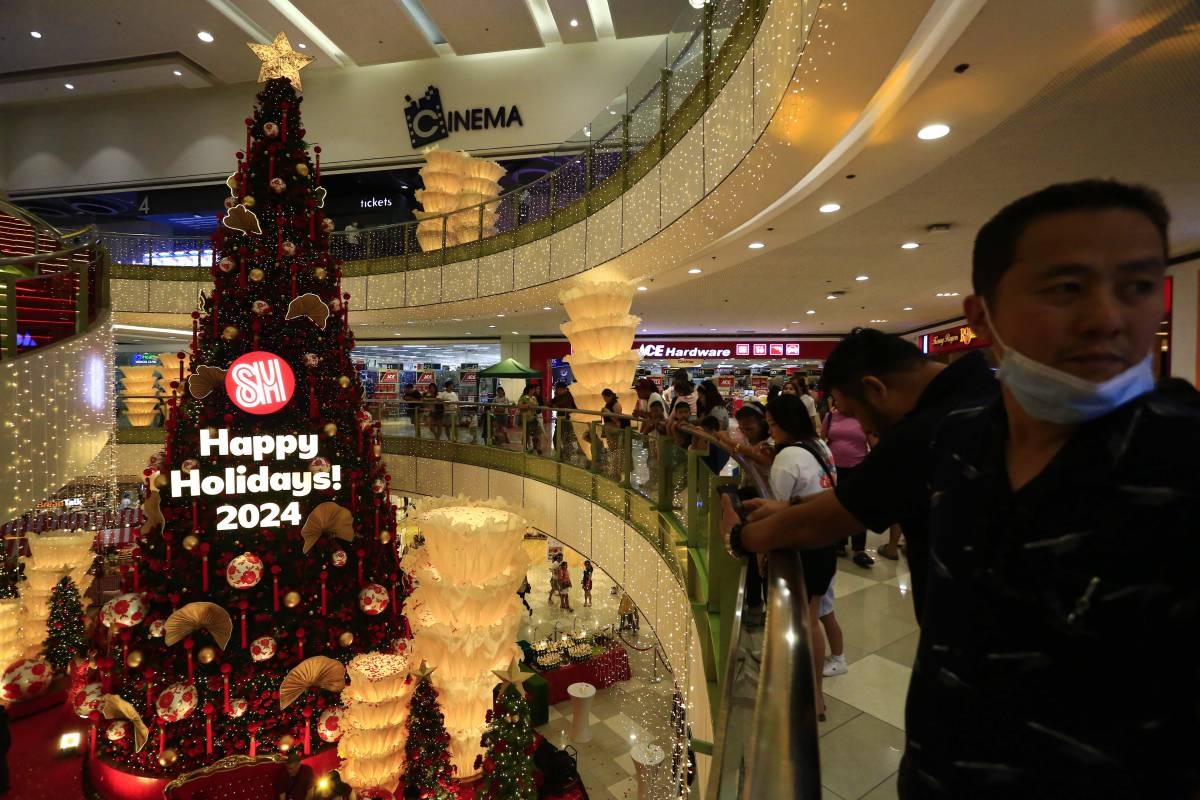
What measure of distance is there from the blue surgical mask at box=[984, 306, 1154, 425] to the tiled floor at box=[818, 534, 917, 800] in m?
1.56

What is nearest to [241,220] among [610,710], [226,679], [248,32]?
[226,679]

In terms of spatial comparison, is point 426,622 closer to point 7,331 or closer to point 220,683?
point 220,683

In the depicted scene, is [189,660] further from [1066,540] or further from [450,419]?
[450,419]

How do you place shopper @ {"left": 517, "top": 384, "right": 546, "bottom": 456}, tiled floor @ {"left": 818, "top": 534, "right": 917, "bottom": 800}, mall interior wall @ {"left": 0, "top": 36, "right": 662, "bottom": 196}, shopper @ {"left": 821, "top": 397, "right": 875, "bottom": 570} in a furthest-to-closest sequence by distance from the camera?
mall interior wall @ {"left": 0, "top": 36, "right": 662, "bottom": 196} < shopper @ {"left": 517, "top": 384, "right": 546, "bottom": 456} < shopper @ {"left": 821, "top": 397, "right": 875, "bottom": 570} < tiled floor @ {"left": 818, "top": 534, "right": 917, "bottom": 800}

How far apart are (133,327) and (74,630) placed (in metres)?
10.5

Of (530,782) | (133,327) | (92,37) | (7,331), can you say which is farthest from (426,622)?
(92,37)

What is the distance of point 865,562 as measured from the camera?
4.49 m

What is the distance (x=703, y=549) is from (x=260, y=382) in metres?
3.88

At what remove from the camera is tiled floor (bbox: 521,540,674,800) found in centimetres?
834

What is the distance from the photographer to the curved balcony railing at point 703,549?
3.05ft

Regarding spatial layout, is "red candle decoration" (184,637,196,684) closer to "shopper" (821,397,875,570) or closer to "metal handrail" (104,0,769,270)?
"shopper" (821,397,875,570)

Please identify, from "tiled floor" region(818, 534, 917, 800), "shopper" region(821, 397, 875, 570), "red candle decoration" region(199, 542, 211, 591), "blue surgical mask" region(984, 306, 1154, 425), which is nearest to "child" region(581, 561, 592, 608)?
"red candle decoration" region(199, 542, 211, 591)

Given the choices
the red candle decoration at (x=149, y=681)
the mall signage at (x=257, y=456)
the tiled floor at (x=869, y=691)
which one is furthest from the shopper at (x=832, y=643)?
the red candle decoration at (x=149, y=681)

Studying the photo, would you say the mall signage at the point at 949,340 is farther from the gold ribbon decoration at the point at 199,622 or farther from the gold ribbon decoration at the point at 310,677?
the gold ribbon decoration at the point at 199,622
